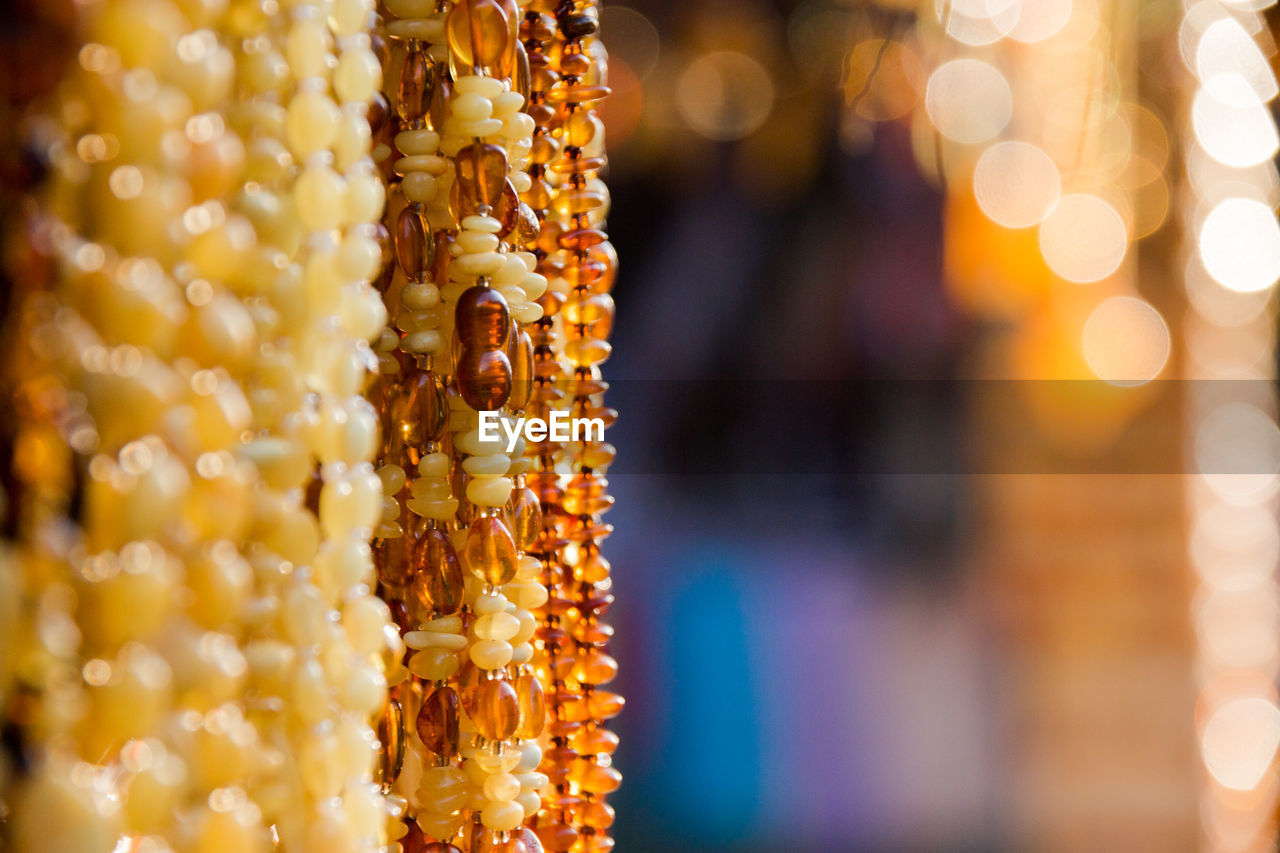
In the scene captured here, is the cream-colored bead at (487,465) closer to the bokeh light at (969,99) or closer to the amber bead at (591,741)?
the amber bead at (591,741)

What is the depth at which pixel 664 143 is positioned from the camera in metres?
0.95

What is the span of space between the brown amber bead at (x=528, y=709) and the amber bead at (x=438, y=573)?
28 millimetres

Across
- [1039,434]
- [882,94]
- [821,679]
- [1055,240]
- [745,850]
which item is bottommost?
[745,850]

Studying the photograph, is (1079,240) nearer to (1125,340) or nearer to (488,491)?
(1125,340)

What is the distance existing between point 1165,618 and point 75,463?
3.44 ft

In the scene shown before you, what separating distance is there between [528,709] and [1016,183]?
0.74 metres

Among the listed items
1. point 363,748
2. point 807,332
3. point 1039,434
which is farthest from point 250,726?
point 1039,434

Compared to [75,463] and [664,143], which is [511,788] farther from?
[664,143]

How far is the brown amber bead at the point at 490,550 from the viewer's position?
0.93 ft

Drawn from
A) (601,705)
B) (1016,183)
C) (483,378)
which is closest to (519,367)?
(483,378)

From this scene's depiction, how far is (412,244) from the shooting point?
0.97ft

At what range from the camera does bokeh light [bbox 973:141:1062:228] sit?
89cm

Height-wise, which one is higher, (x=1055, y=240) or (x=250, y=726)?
(x=1055, y=240)

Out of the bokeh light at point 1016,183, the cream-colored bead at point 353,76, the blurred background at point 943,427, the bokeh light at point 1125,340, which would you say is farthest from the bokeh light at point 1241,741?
the cream-colored bead at point 353,76
